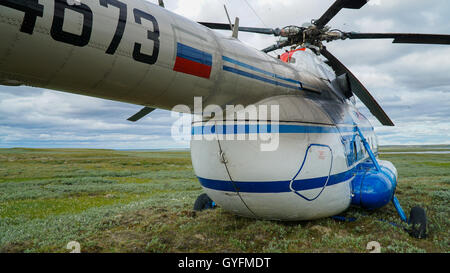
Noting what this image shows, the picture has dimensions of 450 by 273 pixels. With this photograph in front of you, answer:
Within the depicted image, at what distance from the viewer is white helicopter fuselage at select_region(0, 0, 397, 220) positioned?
2240 millimetres

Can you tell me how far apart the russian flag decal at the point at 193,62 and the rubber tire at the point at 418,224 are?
5716mm

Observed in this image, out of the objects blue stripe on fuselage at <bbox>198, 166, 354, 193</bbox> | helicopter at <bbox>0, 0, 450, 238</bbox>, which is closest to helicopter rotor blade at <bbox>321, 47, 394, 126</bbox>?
helicopter at <bbox>0, 0, 450, 238</bbox>

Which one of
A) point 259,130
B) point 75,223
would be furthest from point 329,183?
point 75,223

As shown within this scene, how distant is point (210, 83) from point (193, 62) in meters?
0.43

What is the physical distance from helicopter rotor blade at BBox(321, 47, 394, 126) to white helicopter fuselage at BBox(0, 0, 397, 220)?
0.55m

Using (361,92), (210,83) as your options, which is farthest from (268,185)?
(361,92)

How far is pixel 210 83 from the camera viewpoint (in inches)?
138

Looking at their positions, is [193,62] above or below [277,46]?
below

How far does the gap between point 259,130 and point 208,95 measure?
1.36 m

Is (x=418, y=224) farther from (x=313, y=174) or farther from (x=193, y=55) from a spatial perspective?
(x=193, y=55)

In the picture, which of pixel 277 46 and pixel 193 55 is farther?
pixel 277 46

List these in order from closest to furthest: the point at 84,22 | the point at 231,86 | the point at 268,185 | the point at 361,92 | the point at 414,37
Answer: the point at 84,22 → the point at 231,86 → the point at 268,185 → the point at 414,37 → the point at 361,92

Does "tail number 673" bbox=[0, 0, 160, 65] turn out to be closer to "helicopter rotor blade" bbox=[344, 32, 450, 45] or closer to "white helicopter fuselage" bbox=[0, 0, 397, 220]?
"white helicopter fuselage" bbox=[0, 0, 397, 220]
